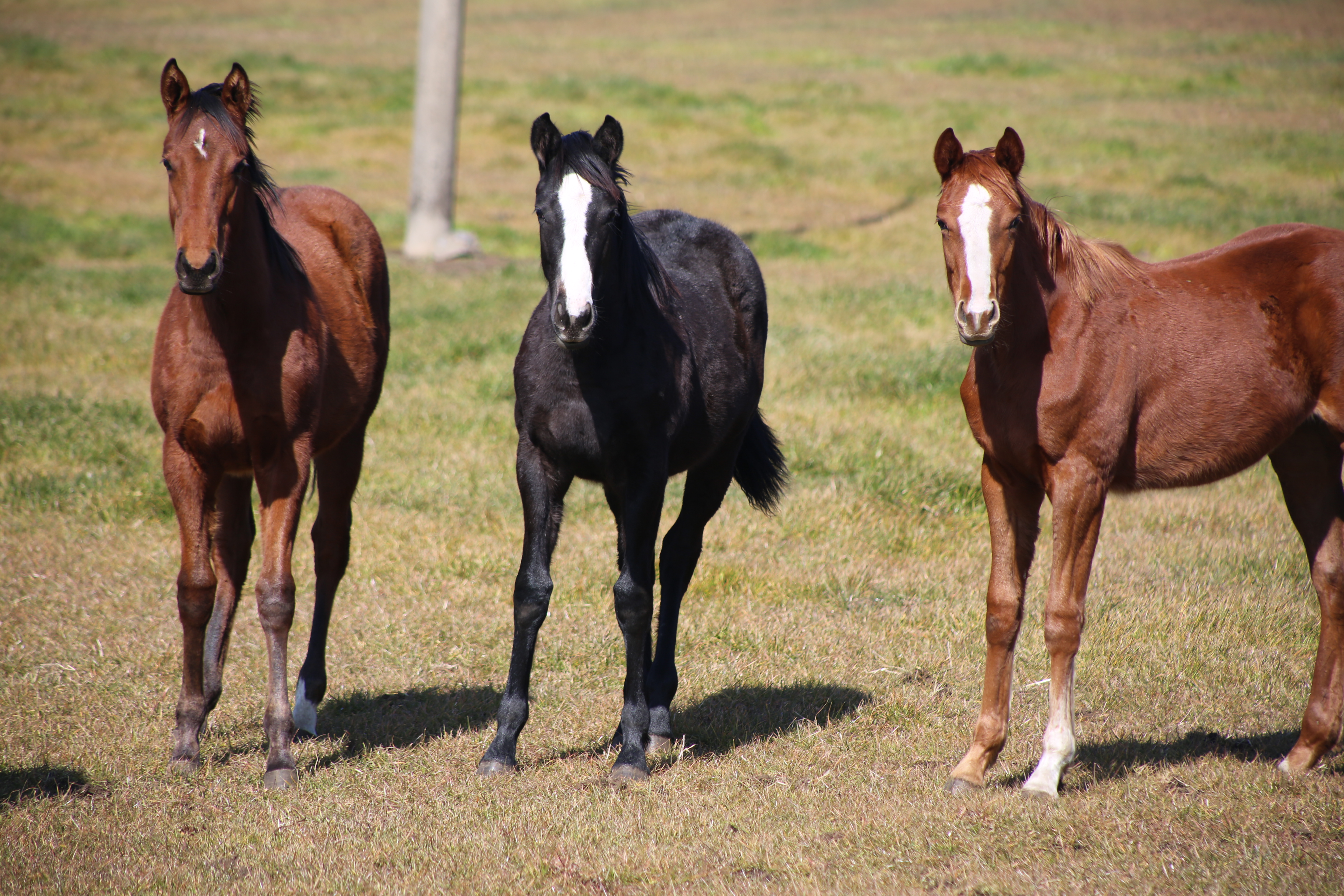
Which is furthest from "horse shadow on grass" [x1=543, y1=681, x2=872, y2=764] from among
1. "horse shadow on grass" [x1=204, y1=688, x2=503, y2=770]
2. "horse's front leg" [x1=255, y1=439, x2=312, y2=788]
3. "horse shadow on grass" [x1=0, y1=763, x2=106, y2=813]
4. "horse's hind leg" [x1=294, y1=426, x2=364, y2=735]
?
"horse shadow on grass" [x1=0, y1=763, x2=106, y2=813]

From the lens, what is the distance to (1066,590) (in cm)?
403

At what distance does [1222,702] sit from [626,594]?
2723 millimetres

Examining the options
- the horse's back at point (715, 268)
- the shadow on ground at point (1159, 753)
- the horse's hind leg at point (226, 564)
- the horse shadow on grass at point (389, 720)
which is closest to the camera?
the shadow on ground at point (1159, 753)

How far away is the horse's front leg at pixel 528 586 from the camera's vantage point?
4.48 m

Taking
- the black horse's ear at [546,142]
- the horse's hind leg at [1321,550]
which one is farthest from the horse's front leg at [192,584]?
the horse's hind leg at [1321,550]

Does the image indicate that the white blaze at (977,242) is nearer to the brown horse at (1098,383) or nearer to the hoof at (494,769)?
the brown horse at (1098,383)

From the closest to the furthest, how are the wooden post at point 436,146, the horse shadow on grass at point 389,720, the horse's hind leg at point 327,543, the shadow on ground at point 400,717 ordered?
the horse shadow on grass at point 389,720
the shadow on ground at point 400,717
the horse's hind leg at point 327,543
the wooden post at point 436,146

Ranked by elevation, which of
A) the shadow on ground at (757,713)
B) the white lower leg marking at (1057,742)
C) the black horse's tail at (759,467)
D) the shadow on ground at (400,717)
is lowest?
the shadow on ground at (400,717)

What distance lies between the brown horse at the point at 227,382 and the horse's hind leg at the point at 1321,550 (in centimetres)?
390

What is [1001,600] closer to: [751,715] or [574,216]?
[751,715]

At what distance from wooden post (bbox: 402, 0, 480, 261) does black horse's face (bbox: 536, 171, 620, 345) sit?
1182 centimetres

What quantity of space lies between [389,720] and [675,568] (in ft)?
4.76

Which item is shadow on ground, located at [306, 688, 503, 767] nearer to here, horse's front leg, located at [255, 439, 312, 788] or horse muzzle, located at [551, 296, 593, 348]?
horse's front leg, located at [255, 439, 312, 788]

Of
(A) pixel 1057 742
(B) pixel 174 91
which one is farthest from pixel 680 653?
Result: (B) pixel 174 91
